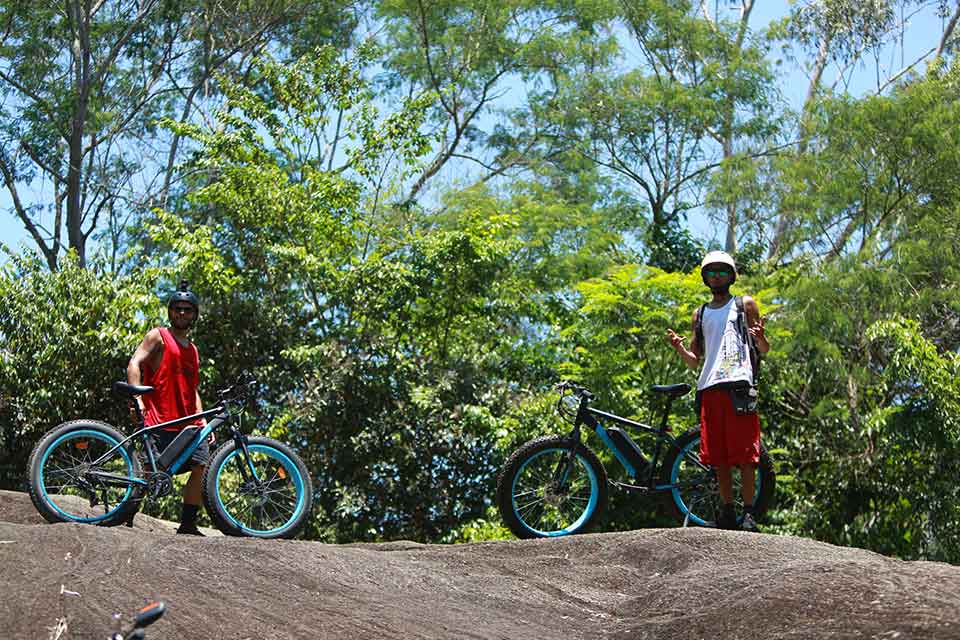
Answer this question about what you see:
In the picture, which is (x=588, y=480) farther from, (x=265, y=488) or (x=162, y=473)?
(x=162, y=473)

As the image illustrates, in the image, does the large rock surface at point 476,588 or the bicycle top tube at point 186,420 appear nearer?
the large rock surface at point 476,588

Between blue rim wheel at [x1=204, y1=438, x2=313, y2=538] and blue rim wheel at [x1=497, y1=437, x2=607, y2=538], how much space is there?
4.02 feet

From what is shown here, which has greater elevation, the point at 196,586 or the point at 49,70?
the point at 49,70

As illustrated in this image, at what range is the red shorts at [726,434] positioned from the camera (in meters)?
7.36

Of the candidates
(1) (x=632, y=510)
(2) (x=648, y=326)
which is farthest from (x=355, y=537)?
(2) (x=648, y=326)

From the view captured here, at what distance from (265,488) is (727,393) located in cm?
280

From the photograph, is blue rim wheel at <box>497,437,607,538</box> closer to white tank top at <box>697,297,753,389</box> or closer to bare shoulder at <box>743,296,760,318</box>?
white tank top at <box>697,297,753,389</box>

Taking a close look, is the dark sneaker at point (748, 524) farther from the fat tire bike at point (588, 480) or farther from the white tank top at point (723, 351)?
the white tank top at point (723, 351)

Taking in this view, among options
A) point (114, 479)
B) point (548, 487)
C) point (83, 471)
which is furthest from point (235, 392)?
point (548, 487)

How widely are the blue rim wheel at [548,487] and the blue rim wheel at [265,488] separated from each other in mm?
1225

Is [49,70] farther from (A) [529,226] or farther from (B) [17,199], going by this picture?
(A) [529,226]

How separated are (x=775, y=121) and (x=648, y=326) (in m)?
13.2

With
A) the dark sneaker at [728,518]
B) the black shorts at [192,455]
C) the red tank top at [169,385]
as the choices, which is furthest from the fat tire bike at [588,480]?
the red tank top at [169,385]

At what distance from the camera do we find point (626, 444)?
25.8 feet
